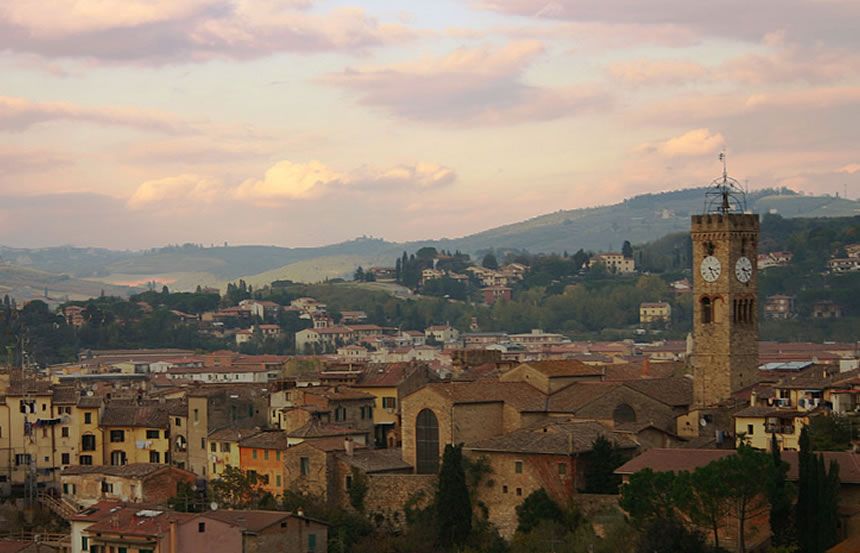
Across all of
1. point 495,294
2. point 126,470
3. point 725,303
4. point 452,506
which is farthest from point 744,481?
point 495,294

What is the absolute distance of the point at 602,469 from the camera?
45.6 meters

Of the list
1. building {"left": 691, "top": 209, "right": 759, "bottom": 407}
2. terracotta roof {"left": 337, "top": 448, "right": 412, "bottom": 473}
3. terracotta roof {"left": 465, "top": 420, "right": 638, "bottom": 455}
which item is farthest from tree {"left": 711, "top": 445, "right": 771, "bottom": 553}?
building {"left": 691, "top": 209, "right": 759, "bottom": 407}

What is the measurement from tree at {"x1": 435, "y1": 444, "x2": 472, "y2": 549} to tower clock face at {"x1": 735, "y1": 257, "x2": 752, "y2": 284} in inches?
563

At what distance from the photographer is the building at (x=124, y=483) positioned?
5316cm

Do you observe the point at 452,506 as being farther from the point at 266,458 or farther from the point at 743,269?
the point at 743,269

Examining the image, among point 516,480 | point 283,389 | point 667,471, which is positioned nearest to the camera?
point 667,471

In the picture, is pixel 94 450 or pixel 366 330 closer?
pixel 94 450

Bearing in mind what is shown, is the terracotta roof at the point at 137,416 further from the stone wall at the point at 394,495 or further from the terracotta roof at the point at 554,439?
the terracotta roof at the point at 554,439

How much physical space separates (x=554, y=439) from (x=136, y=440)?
1901 cm

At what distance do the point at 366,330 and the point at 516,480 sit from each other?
116571 millimetres

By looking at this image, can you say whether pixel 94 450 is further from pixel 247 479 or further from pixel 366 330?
pixel 366 330

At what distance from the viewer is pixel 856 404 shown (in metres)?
48.6

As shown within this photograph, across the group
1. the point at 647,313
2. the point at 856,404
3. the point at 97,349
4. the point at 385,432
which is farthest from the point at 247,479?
the point at 647,313

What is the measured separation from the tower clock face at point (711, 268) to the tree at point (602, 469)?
1235 centimetres
